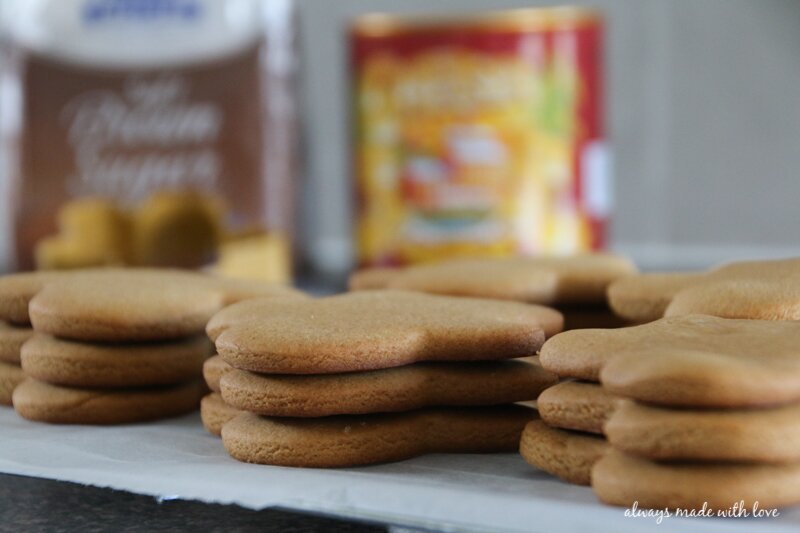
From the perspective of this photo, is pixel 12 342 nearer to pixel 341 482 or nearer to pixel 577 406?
pixel 341 482

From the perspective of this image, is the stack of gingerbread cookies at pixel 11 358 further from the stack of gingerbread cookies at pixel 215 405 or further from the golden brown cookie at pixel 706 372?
the golden brown cookie at pixel 706 372

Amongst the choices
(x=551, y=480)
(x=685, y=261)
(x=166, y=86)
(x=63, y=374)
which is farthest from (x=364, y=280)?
(x=685, y=261)

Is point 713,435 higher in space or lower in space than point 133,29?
lower

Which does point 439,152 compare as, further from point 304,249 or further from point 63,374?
point 63,374

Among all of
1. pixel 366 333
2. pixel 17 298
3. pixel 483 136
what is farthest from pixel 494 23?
pixel 366 333

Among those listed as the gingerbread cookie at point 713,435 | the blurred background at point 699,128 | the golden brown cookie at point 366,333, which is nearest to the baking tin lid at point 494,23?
the blurred background at point 699,128

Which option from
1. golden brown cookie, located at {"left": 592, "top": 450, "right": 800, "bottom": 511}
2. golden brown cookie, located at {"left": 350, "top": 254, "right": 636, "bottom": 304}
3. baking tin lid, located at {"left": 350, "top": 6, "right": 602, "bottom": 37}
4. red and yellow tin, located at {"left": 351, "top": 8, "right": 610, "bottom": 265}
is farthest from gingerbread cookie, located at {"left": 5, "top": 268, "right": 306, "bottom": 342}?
baking tin lid, located at {"left": 350, "top": 6, "right": 602, "bottom": 37}
